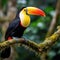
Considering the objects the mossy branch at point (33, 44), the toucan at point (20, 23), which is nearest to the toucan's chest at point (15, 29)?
the toucan at point (20, 23)

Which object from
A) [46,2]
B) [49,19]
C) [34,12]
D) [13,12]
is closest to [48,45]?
[34,12]

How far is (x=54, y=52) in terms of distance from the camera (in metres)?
5.66

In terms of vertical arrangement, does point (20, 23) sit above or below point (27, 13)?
below

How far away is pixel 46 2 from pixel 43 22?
150 centimetres


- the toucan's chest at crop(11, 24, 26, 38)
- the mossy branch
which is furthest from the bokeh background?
the mossy branch

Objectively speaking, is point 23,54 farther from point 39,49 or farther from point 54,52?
point 39,49

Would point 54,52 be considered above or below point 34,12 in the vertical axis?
below

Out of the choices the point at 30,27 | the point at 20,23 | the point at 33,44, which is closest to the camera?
the point at 33,44

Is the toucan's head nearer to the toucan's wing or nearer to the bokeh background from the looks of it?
the toucan's wing

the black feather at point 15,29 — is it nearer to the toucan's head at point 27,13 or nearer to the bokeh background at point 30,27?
the toucan's head at point 27,13

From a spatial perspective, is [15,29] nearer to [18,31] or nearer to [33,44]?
[18,31]

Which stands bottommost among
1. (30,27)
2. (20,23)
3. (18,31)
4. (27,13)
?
(30,27)

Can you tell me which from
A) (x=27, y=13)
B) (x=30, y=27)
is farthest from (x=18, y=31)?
(x=30, y=27)

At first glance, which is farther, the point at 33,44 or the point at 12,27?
the point at 12,27
